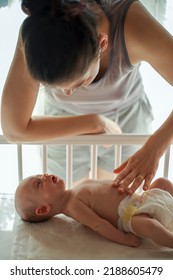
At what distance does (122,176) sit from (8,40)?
94 centimetres

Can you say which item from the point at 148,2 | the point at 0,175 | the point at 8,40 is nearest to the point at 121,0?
the point at 148,2

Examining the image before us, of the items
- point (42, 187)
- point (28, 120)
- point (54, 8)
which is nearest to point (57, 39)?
point (54, 8)

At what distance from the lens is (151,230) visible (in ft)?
3.15

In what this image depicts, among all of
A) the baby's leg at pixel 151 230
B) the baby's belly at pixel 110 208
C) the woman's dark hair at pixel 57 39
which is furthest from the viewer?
the baby's belly at pixel 110 208

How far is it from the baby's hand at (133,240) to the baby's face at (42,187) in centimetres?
24

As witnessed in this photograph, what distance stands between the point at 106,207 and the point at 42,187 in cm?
19

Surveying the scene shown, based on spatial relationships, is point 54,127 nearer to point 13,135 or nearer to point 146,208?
point 13,135

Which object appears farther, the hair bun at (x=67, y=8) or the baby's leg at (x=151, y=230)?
the baby's leg at (x=151, y=230)

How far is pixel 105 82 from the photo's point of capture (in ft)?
3.37

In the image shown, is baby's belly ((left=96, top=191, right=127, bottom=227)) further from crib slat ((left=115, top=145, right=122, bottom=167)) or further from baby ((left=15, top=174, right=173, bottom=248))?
crib slat ((left=115, top=145, right=122, bottom=167))

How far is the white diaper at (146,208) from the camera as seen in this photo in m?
1.02

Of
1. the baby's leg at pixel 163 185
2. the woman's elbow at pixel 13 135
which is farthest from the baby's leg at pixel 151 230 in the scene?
the woman's elbow at pixel 13 135

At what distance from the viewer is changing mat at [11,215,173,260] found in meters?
0.97

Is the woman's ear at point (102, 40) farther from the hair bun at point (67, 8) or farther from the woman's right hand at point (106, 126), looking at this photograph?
the woman's right hand at point (106, 126)
